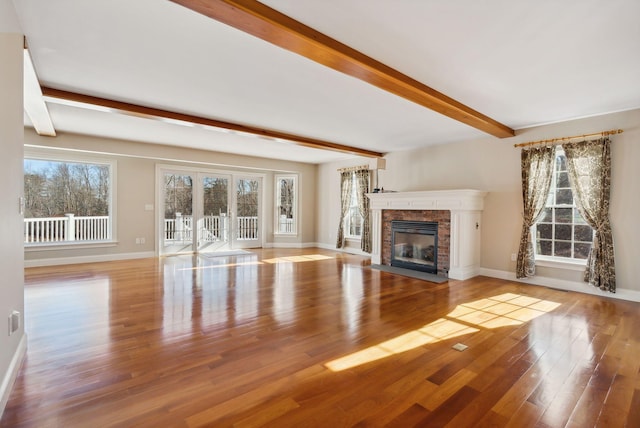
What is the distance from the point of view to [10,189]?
2.04 metres

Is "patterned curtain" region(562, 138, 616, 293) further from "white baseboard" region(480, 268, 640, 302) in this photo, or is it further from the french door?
the french door

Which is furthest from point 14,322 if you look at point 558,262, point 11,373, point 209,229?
point 558,262

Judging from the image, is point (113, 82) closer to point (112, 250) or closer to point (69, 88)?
point (69, 88)

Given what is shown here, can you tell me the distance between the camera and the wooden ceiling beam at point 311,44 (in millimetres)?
1921

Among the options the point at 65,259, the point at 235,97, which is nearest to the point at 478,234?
the point at 235,97

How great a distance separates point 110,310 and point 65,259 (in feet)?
12.4

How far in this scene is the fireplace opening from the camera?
5.63 meters

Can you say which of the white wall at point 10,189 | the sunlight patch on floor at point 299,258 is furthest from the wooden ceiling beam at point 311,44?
the sunlight patch on floor at point 299,258

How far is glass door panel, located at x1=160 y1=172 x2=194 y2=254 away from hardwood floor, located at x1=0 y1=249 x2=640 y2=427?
3.01 m

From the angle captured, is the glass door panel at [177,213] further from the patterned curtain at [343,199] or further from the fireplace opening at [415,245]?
the fireplace opening at [415,245]

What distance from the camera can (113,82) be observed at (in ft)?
11.0

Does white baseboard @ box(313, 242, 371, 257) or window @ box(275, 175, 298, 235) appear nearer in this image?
white baseboard @ box(313, 242, 371, 257)

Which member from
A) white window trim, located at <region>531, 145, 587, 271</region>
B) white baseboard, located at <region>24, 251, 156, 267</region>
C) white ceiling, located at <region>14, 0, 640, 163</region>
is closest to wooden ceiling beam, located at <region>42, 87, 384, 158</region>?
white ceiling, located at <region>14, 0, 640, 163</region>

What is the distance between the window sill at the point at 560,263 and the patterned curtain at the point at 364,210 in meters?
3.42
